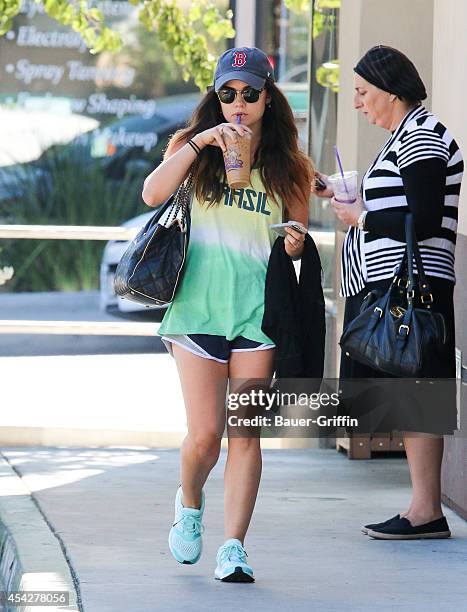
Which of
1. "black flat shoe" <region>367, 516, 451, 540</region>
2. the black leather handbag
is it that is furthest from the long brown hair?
"black flat shoe" <region>367, 516, 451, 540</region>

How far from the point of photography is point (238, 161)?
4840 mm

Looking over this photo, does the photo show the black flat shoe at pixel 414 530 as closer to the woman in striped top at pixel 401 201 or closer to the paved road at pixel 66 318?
the woman in striped top at pixel 401 201

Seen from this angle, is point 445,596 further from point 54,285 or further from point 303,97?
point 54,285

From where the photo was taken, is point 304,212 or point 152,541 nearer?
point 304,212

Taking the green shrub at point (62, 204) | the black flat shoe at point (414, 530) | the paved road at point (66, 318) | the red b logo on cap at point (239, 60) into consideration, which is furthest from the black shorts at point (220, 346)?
the green shrub at point (62, 204)

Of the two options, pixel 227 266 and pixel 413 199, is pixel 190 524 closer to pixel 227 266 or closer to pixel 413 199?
pixel 227 266

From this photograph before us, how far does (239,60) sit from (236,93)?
11 cm

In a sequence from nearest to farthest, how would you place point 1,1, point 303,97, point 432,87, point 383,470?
point 432,87, point 383,470, point 1,1, point 303,97

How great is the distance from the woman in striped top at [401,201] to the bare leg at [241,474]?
0.71 m

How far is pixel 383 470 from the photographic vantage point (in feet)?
24.5

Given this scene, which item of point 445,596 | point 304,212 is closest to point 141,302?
point 304,212

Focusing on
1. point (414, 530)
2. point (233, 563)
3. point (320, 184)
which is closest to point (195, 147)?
point (320, 184)

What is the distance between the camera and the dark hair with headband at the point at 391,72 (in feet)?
18.1

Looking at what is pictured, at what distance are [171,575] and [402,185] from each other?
5.38 ft
